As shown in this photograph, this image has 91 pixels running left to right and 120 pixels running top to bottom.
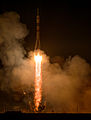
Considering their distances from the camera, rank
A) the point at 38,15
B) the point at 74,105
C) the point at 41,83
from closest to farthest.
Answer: the point at 38,15 < the point at 74,105 < the point at 41,83

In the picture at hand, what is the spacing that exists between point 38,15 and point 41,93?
9195 mm

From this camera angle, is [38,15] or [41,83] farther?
[41,83]

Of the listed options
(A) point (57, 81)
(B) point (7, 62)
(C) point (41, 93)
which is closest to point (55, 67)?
(A) point (57, 81)

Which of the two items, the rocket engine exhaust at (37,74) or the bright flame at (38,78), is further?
the bright flame at (38,78)

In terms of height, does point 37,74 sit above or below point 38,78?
above

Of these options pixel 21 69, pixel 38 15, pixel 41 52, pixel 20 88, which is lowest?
pixel 20 88

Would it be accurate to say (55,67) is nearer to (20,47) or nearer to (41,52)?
(41,52)

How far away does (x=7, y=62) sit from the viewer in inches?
1177

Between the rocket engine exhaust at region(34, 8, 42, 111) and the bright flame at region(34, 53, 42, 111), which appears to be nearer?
the rocket engine exhaust at region(34, 8, 42, 111)

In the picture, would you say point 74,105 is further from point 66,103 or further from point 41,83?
point 41,83

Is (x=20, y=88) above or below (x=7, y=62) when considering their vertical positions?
below

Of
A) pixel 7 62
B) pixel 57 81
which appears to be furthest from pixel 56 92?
pixel 7 62

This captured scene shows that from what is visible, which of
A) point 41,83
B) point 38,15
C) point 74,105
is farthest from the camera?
point 41,83

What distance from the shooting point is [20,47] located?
1188 inches
